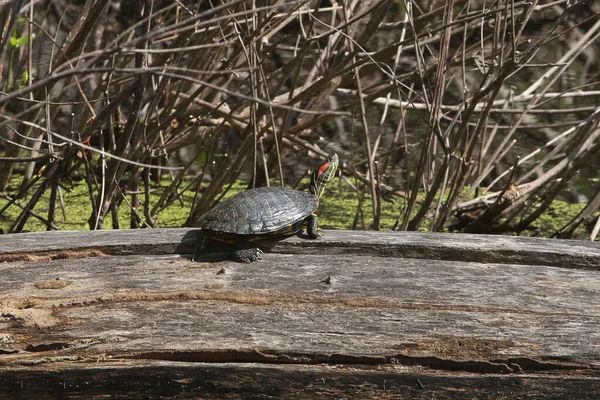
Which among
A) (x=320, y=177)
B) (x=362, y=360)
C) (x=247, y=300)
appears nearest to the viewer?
(x=362, y=360)

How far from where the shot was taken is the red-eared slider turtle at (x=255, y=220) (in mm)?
2643

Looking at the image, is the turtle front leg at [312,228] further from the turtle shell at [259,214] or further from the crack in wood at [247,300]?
the crack in wood at [247,300]

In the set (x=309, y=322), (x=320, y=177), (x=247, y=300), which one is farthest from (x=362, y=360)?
(x=320, y=177)

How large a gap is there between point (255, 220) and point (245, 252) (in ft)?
0.54

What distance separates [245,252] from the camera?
2.60 meters

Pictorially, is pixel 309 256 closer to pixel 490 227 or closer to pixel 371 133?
pixel 490 227

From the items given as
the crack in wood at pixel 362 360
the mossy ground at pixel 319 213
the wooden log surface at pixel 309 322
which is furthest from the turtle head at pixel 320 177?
the crack in wood at pixel 362 360

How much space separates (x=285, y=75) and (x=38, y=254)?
153 centimetres

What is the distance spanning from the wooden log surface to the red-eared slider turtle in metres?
0.08

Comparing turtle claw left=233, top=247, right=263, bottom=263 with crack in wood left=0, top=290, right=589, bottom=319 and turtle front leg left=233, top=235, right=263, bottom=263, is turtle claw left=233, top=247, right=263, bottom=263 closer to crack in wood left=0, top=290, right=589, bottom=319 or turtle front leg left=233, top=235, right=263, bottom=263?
turtle front leg left=233, top=235, right=263, bottom=263

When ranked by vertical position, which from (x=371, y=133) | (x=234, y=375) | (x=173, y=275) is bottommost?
(x=234, y=375)

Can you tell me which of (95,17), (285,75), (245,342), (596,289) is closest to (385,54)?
(285,75)

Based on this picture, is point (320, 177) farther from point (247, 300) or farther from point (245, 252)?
point (247, 300)

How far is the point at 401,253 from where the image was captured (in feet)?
8.65
